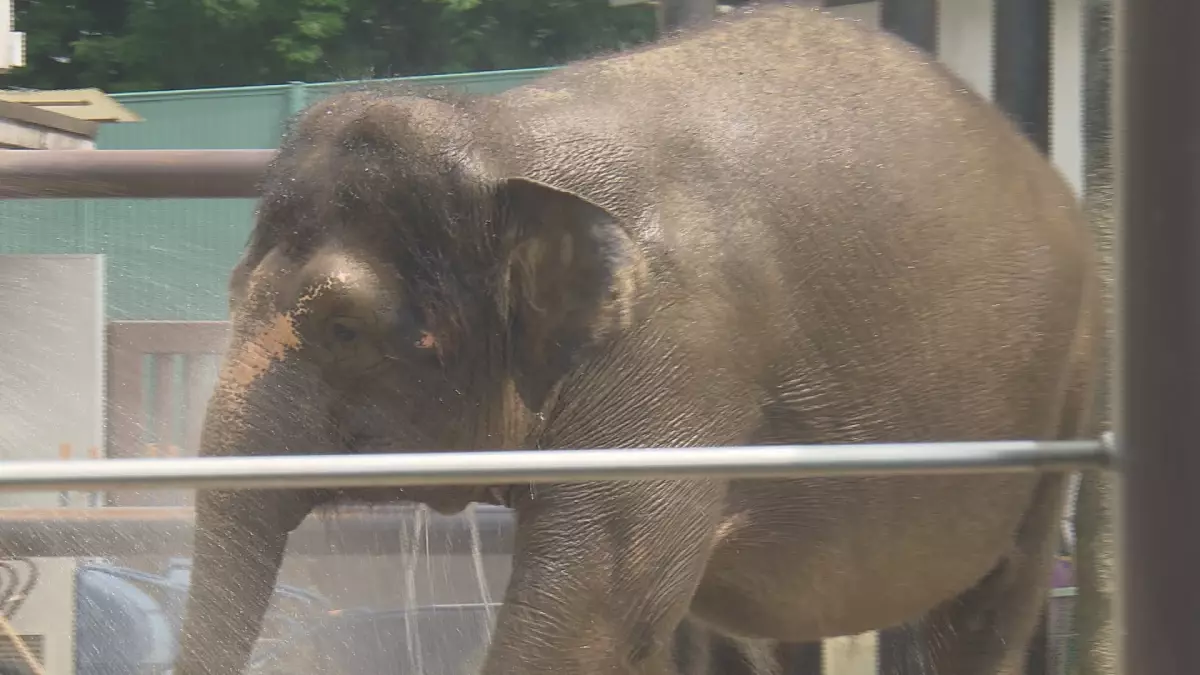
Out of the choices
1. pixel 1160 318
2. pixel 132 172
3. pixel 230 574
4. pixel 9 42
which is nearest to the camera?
pixel 1160 318

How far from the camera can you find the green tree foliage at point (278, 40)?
4.80 ft

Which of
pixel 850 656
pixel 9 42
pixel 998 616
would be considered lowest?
pixel 850 656

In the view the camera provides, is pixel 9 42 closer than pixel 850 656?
Yes

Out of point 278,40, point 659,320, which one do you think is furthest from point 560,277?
point 278,40

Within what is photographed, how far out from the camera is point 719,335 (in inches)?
51.9

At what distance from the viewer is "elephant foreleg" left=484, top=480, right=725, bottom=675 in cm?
121

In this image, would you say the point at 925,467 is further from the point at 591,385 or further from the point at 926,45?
the point at 926,45

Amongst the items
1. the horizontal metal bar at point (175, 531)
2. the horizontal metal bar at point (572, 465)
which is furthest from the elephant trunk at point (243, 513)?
the horizontal metal bar at point (572, 465)

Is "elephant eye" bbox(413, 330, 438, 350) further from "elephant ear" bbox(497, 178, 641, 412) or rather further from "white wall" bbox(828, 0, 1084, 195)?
"white wall" bbox(828, 0, 1084, 195)

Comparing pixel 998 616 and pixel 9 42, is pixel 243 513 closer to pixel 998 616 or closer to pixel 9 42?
pixel 9 42

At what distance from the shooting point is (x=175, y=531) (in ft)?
4.92

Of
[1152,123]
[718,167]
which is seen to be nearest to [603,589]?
[718,167]

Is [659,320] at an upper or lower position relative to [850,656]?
upper

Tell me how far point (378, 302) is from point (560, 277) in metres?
0.17
